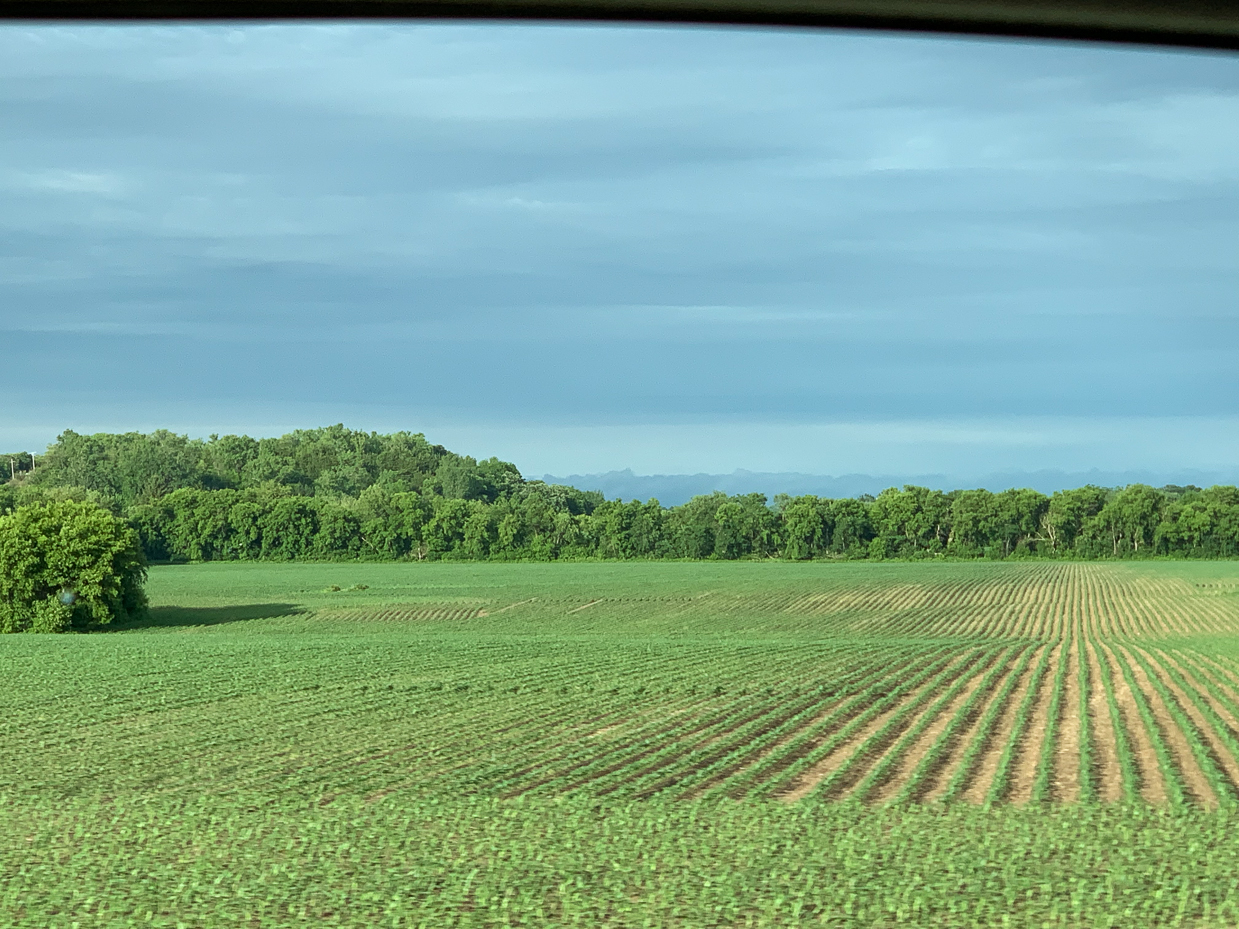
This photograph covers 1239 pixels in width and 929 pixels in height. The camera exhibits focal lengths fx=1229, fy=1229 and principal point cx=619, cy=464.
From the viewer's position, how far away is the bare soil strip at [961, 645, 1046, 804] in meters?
16.1

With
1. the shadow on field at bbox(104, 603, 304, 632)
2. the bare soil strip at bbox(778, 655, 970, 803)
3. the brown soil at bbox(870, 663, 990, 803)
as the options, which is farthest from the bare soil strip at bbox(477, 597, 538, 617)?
the bare soil strip at bbox(778, 655, 970, 803)

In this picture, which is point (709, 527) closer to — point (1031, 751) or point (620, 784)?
point (1031, 751)

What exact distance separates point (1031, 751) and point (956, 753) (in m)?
1.27

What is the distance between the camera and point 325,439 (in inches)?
7416

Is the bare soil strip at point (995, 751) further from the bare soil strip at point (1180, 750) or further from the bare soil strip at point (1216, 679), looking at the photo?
the bare soil strip at point (1216, 679)

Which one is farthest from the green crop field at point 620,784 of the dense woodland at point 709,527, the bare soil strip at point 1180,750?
the dense woodland at point 709,527

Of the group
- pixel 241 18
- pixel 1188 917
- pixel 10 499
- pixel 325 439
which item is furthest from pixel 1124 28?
pixel 325 439

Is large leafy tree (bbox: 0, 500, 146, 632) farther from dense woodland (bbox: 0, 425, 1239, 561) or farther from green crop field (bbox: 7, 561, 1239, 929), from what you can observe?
dense woodland (bbox: 0, 425, 1239, 561)

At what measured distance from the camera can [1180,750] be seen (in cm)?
1947

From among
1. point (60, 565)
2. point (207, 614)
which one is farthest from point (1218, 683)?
point (207, 614)

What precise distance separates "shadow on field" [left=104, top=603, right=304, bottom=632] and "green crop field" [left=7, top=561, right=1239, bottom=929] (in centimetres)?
1547

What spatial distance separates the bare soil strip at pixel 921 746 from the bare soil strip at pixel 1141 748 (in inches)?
108

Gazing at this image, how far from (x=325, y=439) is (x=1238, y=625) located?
155071 millimetres

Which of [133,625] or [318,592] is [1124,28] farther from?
[318,592]
